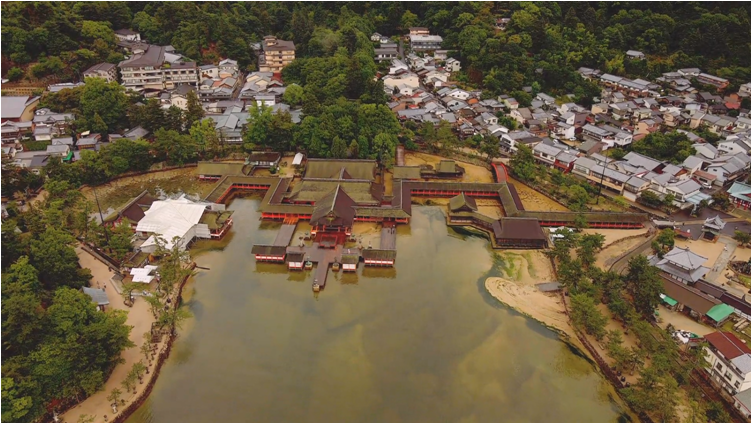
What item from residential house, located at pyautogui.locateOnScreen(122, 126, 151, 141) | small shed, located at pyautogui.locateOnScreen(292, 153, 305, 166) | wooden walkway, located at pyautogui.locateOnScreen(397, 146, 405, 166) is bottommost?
small shed, located at pyautogui.locateOnScreen(292, 153, 305, 166)

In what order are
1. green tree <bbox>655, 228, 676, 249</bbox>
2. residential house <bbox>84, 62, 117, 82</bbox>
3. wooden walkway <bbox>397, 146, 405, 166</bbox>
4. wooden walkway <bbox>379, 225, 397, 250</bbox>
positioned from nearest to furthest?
green tree <bbox>655, 228, 676, 249</bbox>, wooden walkway <bbox>379, 225, 397, 250</bbox>, wooden walkway <bbox>397, 146, 405, 166</bbox>, residential house <bbox>84, 62, 117, 82</bbox>

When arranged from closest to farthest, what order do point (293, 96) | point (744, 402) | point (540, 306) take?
point (744, 402) < point (540, 306) < point (293, 96)

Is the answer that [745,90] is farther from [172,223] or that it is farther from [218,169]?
[172,223]

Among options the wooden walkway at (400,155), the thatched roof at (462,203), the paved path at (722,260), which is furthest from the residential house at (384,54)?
the paved path at (722,260)

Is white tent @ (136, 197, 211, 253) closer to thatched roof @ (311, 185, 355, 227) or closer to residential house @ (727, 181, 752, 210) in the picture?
thatched roof @ (311, 185, 355, 227)

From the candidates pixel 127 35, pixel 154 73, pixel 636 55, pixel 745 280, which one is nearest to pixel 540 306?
pixel 745 280

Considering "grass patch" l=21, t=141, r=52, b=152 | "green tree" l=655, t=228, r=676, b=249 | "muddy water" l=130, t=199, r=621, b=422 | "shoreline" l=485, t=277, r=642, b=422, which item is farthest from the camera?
"grass patch" l=21, t=141, r=52, b=152

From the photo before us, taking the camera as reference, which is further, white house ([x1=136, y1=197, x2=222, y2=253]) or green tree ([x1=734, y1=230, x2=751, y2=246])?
green tree ([x1=734, y1=230, x2=751, y2=246])

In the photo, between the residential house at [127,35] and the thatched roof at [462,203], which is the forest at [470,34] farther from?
the thatched roof at [462,203]

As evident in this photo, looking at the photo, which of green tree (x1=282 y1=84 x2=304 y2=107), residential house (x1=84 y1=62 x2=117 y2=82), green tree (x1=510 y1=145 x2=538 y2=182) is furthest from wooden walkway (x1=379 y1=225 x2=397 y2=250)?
residential house (x1=84 y1=62 x2=117 y2=82)
